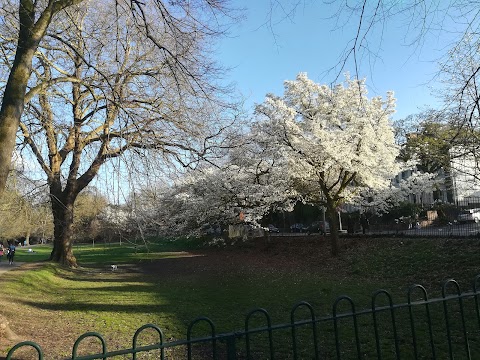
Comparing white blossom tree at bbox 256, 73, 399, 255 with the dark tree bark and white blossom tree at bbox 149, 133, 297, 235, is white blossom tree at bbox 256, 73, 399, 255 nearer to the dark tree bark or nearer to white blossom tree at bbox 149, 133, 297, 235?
white blossom tree at bbox 149, 133, 297, 235

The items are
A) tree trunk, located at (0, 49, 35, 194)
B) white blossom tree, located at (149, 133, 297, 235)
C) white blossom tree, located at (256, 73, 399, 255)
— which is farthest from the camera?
white blossom tree, located at (149, 133, 297, 235)

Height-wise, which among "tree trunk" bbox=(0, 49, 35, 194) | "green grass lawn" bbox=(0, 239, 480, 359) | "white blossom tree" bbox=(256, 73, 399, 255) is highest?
"white blossom tree" bbox=(256, 73, 399, 255)

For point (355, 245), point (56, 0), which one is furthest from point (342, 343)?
point (355, 245)

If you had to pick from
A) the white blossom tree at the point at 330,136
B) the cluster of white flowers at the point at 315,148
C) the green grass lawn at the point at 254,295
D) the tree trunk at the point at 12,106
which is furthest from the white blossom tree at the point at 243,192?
the tree trunk at the point at 12,106

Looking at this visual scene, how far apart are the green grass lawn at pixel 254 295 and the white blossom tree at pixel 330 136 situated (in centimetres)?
384

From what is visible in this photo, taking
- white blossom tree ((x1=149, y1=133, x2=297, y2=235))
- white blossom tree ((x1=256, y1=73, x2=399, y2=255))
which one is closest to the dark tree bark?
white blossom tree ((x1=149, y1=133, x2=297, y2=235))

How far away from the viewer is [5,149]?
6.06m

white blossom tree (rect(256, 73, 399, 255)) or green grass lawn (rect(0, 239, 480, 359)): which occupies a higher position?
white blossom tree (rect(256, 73, 399, 255))

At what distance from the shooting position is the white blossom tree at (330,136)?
68.8ft

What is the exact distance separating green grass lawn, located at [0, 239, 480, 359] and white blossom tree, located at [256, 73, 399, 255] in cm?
384

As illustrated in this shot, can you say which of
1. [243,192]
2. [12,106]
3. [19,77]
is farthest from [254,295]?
[243,192]

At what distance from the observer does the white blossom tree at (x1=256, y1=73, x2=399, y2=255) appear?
20984 mm

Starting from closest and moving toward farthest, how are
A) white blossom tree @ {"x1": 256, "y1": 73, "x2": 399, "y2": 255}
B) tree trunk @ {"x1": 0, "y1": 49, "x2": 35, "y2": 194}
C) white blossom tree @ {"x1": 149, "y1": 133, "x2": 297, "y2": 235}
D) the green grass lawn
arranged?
tree trunk @ {"x1": 0, "y1": 49, "x2": 35, "y2": 194} < the green grass lawn < white blossom tree @ {"x1": 256, "y1": 73, "x2": 399, "y2": 255} < white blossom tree @ {"x1": 149, "y1": 133, "x2": 297, "y2": 235}

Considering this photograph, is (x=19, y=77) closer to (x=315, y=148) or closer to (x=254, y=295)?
(x=254, y=295)
